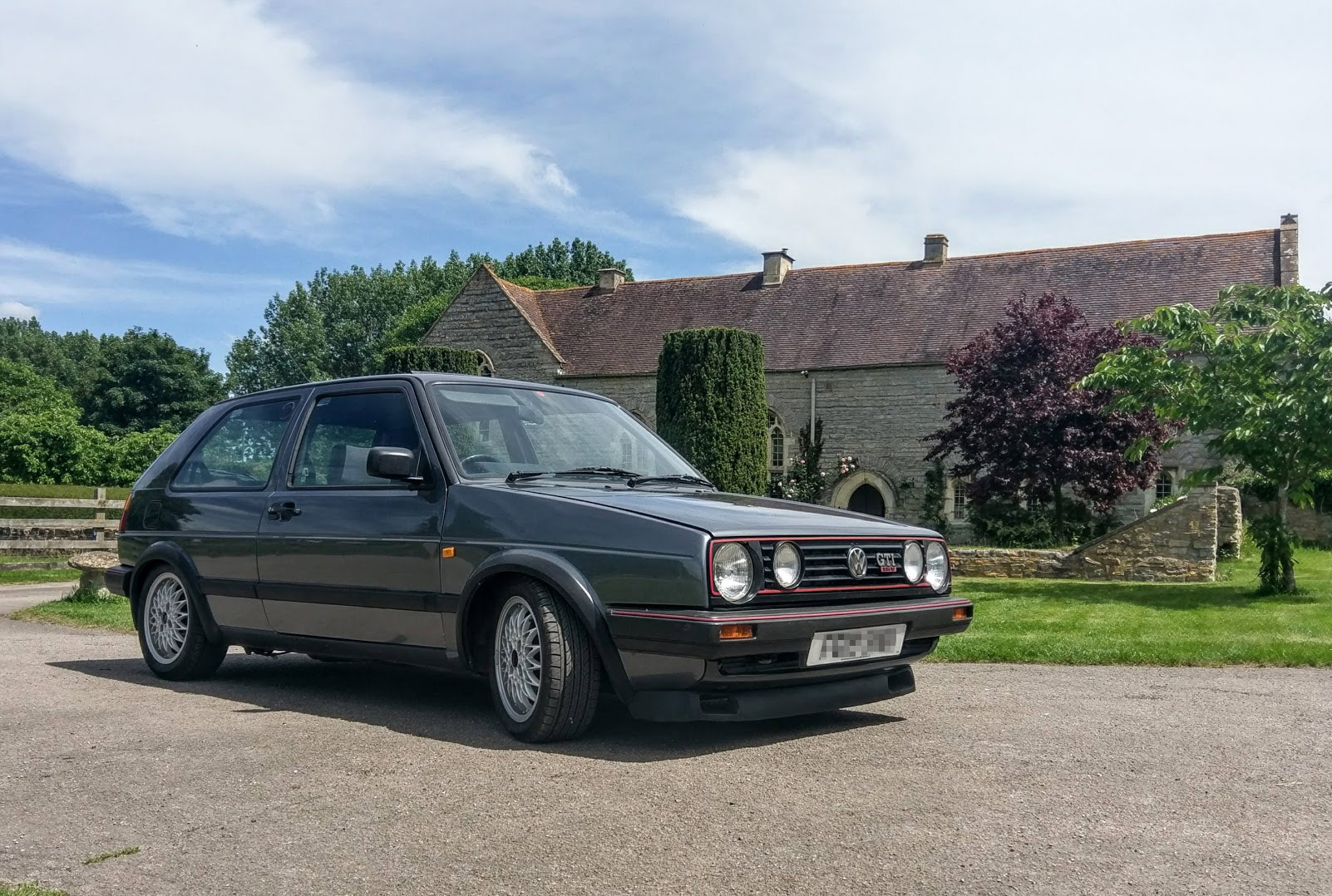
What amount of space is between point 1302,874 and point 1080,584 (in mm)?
14986

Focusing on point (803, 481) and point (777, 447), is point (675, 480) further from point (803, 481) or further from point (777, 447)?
point (777, 447)

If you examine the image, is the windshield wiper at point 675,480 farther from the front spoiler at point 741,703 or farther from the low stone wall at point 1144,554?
the low stone wall at point 1144,554

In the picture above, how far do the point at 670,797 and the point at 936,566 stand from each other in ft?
7.17

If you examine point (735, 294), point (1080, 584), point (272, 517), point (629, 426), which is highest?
point (735, 294)

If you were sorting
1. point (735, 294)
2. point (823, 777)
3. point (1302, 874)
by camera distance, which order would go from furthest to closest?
point (735, 294) → point (823, 777) → point (1302, 874)

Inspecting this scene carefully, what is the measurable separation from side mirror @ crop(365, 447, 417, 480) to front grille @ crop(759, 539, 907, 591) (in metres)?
1.90

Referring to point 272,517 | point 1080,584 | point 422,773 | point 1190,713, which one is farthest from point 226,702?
point 1080,584

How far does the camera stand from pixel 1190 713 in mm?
6266

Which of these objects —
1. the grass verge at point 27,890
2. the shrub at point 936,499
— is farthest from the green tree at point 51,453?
the grass verge at point 27,890

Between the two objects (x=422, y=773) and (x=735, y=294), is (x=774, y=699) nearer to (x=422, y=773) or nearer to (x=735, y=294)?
(x=422, y=773)

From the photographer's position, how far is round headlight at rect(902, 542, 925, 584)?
18.9ft

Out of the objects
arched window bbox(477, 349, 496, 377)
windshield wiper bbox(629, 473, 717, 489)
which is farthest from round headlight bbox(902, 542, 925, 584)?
arched window bbox(477, 349, 496, 377)

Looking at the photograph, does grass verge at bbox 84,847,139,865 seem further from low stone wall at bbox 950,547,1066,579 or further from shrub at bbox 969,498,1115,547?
shrub at bbox 969,498,1115,547

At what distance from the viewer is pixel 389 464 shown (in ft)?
19.3
